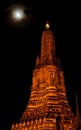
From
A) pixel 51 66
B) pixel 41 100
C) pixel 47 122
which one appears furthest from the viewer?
pixel 51 66

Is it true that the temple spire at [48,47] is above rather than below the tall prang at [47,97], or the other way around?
above

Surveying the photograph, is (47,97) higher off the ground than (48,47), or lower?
lower

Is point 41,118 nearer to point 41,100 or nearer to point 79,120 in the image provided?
point 41,100

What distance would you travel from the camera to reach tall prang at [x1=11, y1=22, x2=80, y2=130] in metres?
31.6

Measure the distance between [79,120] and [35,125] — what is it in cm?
1175

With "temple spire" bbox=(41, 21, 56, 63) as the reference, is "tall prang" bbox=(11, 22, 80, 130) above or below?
below

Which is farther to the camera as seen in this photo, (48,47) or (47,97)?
(48,47)

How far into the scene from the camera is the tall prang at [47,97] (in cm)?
3161

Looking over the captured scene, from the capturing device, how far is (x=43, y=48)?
41094 millimetres

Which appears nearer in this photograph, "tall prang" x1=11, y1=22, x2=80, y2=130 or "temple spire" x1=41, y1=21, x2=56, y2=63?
"tall prang" x1=11, y1=22, x2=80, y2=130

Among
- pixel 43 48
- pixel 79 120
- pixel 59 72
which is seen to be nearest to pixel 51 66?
pixel 59 72

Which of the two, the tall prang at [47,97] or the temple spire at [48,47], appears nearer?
the tall prang at [47,97]

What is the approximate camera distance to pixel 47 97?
35.1m

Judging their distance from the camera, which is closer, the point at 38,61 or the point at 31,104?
the point at 31,104
